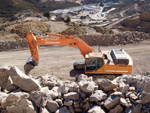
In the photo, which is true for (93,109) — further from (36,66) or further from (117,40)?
(117,40)

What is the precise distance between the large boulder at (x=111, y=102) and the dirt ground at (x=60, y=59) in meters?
5.32

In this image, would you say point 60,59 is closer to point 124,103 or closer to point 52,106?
point 52,106

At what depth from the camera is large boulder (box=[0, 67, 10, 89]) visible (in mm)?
7071

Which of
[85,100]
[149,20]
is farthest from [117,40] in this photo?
[149,20]

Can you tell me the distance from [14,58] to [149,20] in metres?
24.7

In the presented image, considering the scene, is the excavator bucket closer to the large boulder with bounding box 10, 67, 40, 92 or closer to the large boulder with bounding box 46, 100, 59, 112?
the large boulder with bounding box 10, 67, 40, 92

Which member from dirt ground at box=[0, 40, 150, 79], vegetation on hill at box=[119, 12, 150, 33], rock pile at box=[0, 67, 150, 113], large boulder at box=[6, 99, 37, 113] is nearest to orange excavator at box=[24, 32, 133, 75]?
dirt ground at box=[0, 40, 150, 79]

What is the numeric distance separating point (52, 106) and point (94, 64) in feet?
15.4

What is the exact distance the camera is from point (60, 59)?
46.1 feet

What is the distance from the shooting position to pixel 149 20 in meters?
29.8

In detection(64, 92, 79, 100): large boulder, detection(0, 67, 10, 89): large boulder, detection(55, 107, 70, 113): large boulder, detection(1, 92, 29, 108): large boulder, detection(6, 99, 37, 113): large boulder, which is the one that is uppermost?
detection(0, 67, 10, 89): large boulder

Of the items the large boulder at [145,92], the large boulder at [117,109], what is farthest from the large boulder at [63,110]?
the large boulder at [145,92]

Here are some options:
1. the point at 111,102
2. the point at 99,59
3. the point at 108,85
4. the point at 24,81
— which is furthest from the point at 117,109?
the point at 99,59

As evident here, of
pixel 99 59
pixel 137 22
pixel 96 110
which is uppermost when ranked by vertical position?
pixel 137 22
